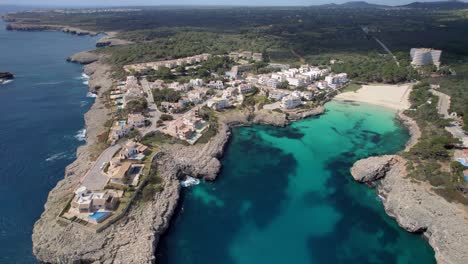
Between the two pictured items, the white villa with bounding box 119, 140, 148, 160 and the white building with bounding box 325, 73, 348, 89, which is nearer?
the white villa with bounding box 119, 140, 148, 160

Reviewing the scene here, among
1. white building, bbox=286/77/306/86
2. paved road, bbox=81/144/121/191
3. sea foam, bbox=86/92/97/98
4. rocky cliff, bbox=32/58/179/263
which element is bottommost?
rocky cliff, bbox=32/58/179/263

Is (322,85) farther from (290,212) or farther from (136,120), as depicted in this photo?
(290,212)

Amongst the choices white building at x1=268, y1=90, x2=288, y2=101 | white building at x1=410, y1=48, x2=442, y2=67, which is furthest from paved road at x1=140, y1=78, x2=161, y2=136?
white building at x1=410, y1=48, x2=442, y2=67

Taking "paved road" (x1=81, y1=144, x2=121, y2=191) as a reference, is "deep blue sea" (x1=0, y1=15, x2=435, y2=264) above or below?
below

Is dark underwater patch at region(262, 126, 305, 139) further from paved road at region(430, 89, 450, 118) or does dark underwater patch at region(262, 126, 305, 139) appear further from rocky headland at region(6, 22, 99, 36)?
rocky headland at region(6, 22, 99, 36)

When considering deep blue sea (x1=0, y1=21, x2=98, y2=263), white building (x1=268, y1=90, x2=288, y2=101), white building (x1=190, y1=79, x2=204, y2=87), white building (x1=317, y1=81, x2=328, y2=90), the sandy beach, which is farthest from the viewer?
white building (x1=317, y1=81, x2=328, y2=90)

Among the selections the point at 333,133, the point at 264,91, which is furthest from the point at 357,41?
the point at 333,133

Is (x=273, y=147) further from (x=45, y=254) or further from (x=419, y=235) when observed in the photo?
(x=45, y=254)
